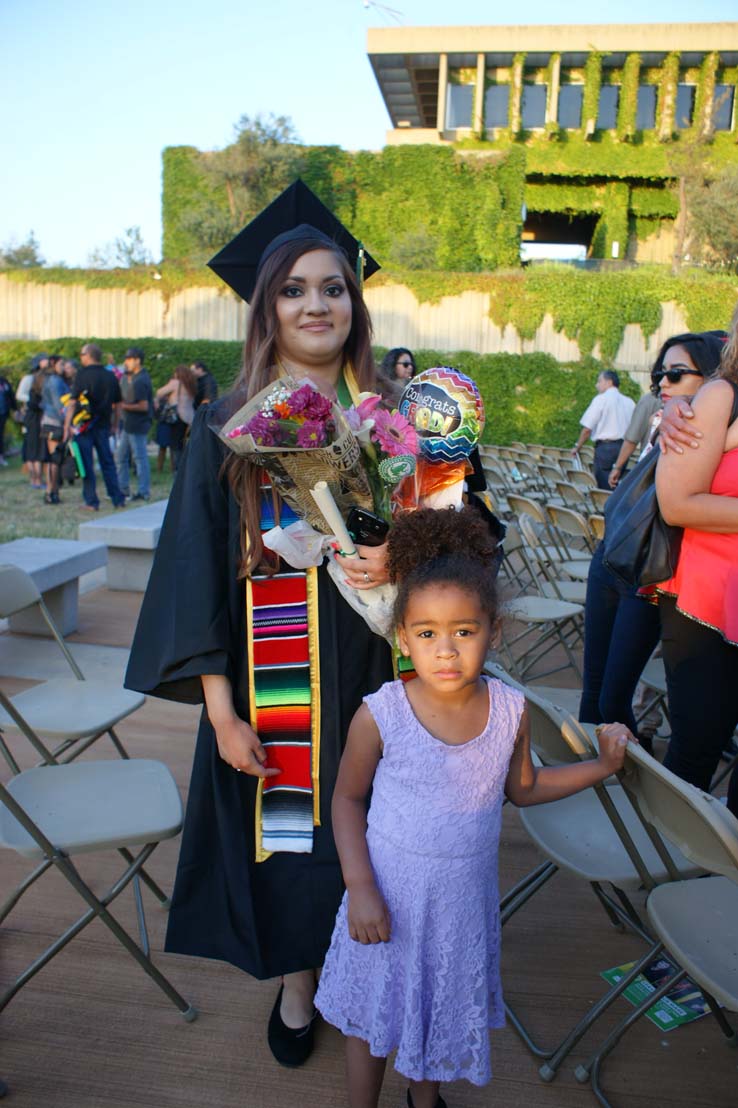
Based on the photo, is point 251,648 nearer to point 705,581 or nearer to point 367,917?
point 367,917

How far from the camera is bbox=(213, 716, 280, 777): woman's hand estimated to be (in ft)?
5.87

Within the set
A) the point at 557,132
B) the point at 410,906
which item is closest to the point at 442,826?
the point at 410,906

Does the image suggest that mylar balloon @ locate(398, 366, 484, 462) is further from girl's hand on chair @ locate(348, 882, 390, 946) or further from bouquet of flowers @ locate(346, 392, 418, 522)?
girl's hand on chair @ locate(348, 882, 390, 946)

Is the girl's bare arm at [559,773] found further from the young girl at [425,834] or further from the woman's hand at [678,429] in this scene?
the woman's hand at [678,429]

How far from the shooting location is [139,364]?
11062 mm

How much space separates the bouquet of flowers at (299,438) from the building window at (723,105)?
39321mm

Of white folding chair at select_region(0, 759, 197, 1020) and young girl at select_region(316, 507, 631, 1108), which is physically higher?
young girl at select_region(316, 507, 631, 1108)

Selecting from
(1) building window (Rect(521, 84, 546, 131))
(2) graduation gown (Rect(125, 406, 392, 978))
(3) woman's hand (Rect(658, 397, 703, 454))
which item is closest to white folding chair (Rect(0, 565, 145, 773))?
(2) graduation gown (Rect(125, 406, 392, 978))

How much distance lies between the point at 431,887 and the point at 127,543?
5.27 metres

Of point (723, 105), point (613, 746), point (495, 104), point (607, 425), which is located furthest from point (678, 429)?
point (723, 105)

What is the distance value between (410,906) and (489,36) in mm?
40210

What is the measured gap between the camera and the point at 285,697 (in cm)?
186

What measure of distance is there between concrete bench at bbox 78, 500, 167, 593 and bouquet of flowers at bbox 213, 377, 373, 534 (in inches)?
192

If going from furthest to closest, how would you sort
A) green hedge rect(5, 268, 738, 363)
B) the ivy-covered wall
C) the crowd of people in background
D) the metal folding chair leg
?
the ivy-covered wall < green hedge rect(5, 268, 738, 363) < the crowd of people in background < the metal folding chair leg
